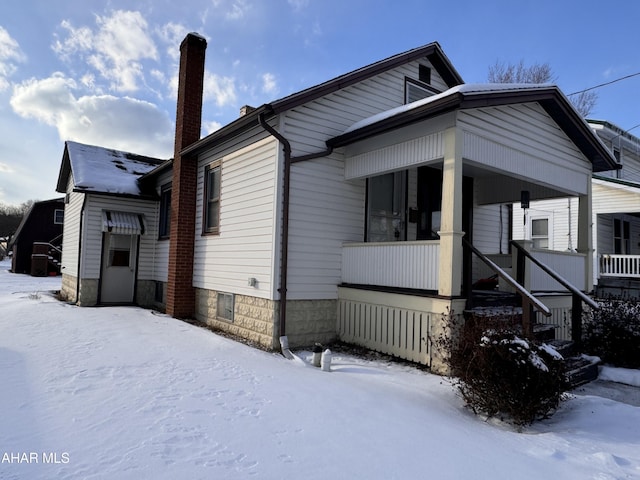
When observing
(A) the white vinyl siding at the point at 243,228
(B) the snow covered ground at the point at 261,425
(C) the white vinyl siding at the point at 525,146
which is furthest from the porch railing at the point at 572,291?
(A) the white vinyl siding at the point at 243,228

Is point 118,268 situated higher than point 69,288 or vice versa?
point 118,268

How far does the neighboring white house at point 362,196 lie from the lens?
657 cm

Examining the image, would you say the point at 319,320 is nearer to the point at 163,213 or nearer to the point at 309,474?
the point at 309,474

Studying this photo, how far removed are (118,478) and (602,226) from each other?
64.8 ft

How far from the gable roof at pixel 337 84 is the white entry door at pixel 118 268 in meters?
3.84

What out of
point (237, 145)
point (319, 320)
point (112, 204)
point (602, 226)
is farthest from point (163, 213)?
point (602, 226)

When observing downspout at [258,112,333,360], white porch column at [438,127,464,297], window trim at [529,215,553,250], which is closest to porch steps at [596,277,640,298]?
window trim at [529,215,553,250]

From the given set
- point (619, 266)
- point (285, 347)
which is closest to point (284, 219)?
point (285, 347)

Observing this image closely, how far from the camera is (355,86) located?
8773 mm

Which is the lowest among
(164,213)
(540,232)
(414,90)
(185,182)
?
(164,213)

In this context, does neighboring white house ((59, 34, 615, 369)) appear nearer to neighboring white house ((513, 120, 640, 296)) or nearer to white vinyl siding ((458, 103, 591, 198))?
white vinyl siding ((458, 103, 591, 198))

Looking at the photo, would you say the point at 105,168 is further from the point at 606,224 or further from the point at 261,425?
the point at 606,224

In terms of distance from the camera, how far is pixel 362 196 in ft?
28.0

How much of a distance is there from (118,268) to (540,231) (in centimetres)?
1607
